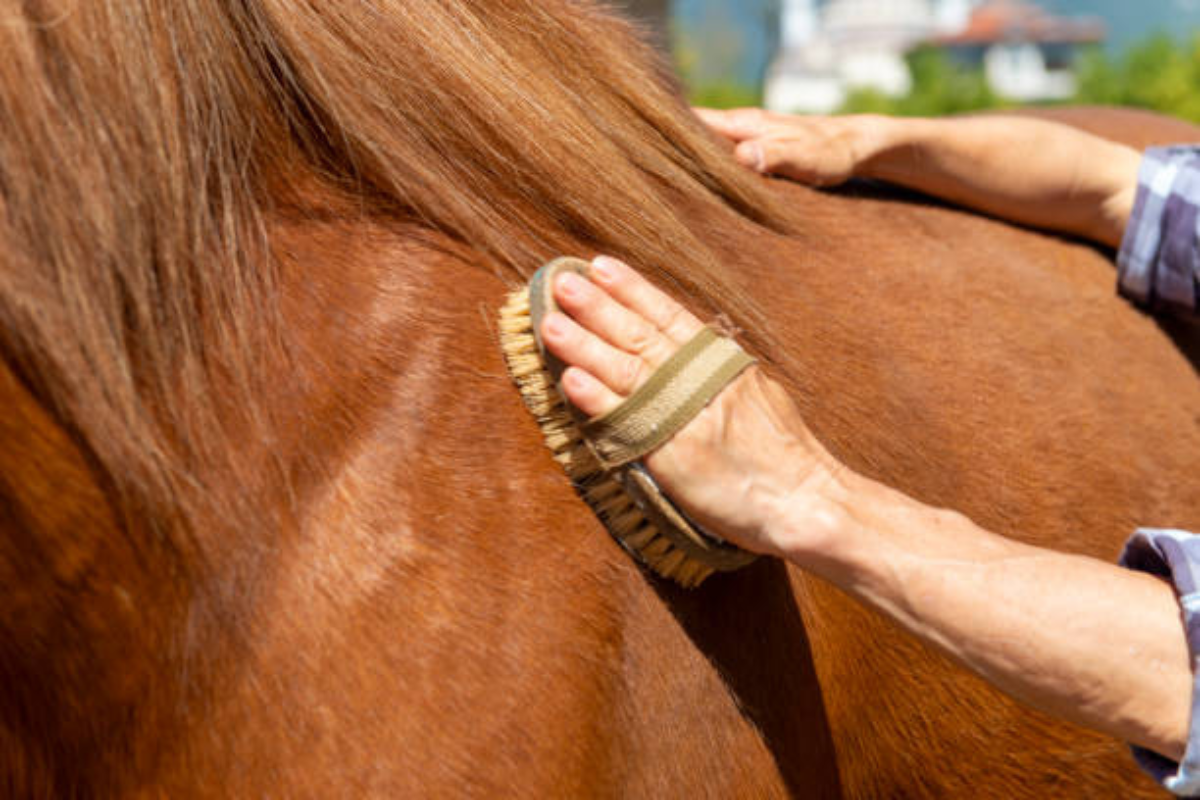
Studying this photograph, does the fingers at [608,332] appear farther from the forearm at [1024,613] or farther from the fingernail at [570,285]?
the forearm at [1024,613]

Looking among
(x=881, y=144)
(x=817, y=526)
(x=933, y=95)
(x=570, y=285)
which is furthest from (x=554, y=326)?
(x=933, y=95)

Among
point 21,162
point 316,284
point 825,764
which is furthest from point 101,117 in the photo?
point 825,764

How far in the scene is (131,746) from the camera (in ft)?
3.55

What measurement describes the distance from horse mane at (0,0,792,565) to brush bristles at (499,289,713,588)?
8 centimetres

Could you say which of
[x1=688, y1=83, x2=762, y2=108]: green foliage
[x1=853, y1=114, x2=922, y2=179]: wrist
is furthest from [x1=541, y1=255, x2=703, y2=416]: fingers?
[x1=688, y1=83, x2=762, y2=108]: green foliage

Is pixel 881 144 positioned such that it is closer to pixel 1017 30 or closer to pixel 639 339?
pixel 639 339

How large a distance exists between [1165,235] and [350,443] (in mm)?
1399

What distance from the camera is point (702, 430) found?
44.6 inches

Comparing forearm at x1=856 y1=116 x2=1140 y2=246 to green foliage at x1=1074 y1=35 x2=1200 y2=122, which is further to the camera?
green foliage at x1=1074 y1=35 x2=1200 y2=122

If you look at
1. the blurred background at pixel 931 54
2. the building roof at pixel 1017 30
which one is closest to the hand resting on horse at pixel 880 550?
the blurred background at pixel 931 54

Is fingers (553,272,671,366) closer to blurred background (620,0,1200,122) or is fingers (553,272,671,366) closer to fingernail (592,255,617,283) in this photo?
fingernail (592,255,617,283)

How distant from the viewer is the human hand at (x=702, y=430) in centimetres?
114

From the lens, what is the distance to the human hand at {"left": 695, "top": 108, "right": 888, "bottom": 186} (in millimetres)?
1811

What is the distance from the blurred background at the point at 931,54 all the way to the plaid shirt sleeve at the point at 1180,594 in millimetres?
3693
